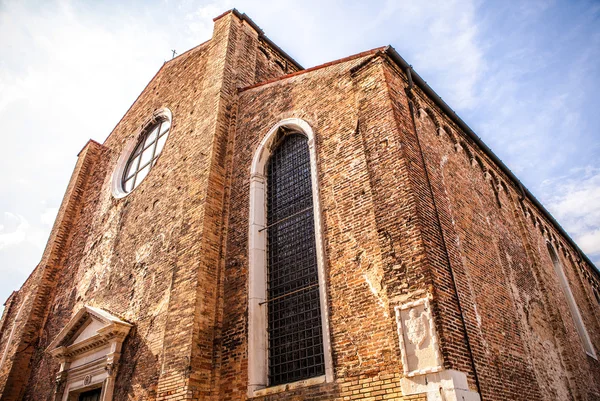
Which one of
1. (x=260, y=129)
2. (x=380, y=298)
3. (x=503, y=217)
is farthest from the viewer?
(x=503, y=217)

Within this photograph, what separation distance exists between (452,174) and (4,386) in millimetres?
11604

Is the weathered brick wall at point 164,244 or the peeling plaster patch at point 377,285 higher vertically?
the weathered brick wall at point 164,244

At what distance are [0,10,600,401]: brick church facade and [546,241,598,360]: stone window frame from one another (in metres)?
0.15

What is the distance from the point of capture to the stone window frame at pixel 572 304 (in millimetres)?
12144

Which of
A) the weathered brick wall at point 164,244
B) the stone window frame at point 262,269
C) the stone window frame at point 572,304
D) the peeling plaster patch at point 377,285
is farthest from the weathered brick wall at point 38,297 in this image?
the stone window frame at point 572,304

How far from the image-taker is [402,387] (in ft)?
17.1

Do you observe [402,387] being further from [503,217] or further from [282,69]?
[282,69]

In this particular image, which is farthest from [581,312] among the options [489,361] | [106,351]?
[106,351]

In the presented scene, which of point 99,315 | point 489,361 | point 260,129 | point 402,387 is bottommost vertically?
point 402,387

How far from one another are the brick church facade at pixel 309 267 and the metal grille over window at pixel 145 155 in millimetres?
152

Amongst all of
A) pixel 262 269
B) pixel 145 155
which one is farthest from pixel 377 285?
pixel 145 155

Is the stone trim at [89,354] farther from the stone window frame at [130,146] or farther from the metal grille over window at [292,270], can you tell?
the stone window frame at [130,146]

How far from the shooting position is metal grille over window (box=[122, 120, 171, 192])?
12.5m

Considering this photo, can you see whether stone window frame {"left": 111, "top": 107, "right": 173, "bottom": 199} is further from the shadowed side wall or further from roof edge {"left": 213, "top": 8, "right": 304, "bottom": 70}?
the shadowed side wall
